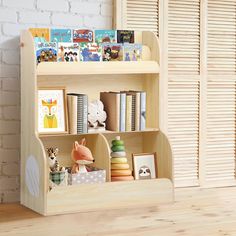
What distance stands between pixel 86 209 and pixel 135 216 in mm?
275

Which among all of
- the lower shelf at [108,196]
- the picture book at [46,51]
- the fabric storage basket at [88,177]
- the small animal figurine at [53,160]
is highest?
the picture book at [46,51]

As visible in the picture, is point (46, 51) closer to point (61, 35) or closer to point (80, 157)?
point (61, 35)

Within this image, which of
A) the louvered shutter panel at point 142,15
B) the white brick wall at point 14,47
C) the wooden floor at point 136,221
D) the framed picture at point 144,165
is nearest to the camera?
the wooden floor at point 136,221

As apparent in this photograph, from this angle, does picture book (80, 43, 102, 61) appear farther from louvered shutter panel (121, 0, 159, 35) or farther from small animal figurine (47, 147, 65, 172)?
small animal figurine (47, 147, 65, 172)

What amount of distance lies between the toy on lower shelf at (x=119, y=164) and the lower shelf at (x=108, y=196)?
0.11 meters

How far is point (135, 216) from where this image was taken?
11.2 ft

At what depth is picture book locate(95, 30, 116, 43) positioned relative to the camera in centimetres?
364

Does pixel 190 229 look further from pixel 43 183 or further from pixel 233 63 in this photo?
pixel 233 63

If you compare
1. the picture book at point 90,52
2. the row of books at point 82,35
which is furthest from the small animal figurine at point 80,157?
the row of books at point 82,35

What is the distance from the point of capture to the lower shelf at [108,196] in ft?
11.1

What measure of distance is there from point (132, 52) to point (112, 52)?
126mm

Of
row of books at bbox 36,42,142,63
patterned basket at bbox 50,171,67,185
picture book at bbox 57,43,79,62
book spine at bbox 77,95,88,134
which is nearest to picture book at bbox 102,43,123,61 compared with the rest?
row of books at bbox 36,42,142,63

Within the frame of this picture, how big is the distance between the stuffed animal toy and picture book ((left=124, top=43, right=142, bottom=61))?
313mm

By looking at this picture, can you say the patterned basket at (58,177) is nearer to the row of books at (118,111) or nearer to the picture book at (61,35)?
the row of books at (118,111)
